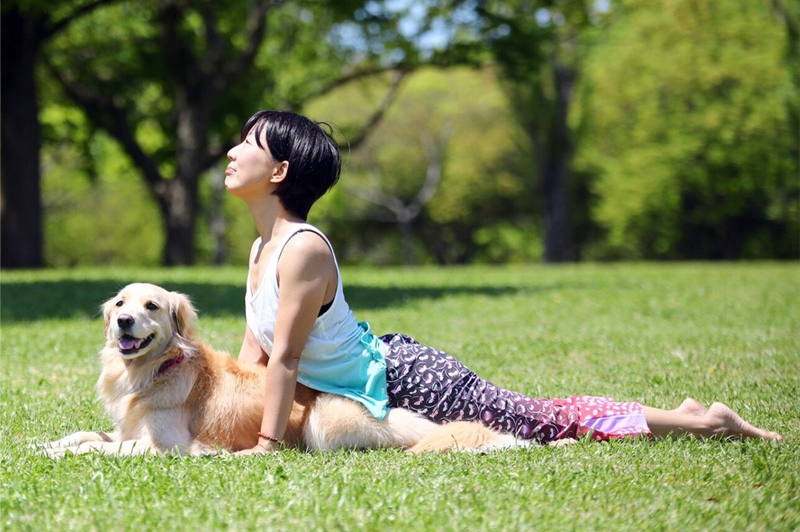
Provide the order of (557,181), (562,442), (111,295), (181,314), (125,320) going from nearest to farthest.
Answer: (125,320) < (181,314) < (562,442) < (111,295) < (557,181)

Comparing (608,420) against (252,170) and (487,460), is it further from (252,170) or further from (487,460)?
(252,170)

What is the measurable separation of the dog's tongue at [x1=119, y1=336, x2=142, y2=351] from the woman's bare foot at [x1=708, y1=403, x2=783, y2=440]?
3.13 m

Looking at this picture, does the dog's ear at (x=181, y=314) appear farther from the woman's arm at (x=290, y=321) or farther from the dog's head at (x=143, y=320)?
the woman's arm at (x=290, y=321)

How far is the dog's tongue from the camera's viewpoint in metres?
4.89

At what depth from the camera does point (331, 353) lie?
17.1 ft

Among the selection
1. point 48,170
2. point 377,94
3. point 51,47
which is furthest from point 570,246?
point 51,47

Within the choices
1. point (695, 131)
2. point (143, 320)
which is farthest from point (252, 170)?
Result: point (695, 131)

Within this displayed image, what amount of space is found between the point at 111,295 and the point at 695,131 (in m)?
34.2

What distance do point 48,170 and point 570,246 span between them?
27.6m

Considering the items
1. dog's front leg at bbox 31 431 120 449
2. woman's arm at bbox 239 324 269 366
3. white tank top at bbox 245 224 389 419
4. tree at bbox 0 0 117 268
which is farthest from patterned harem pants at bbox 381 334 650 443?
tree at bbox 0 0 117 268

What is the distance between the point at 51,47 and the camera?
25.8m

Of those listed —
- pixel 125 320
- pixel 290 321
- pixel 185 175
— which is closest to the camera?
pixel 125 320

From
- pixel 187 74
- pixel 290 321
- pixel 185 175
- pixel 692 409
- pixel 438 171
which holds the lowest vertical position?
pixel 438 171

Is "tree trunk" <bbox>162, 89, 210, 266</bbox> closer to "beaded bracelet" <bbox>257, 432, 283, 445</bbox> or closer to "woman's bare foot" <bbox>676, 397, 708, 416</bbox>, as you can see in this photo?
"beaded bracelet" <bbox>257, 432, 283, 445</bbox>
